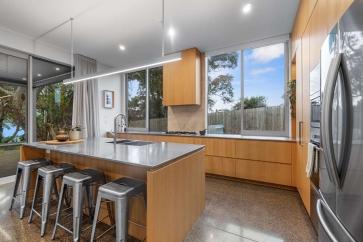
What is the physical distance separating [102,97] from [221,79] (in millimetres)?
3479

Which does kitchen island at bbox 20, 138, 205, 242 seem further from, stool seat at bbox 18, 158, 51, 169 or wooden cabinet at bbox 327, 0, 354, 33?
wooden cabinet at bbox 327, 0, 354, 33

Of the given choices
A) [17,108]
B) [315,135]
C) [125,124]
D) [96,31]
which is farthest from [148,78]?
[315,135]

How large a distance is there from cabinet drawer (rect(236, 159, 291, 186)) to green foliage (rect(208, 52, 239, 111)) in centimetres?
156

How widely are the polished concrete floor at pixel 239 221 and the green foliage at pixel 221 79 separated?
87.3 inches

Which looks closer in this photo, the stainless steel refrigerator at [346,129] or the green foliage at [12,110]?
the stainless steel refrigerator at [346,129]

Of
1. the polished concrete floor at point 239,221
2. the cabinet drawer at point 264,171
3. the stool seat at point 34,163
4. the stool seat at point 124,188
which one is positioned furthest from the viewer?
Answer: the cabinet drawer at point 264,171

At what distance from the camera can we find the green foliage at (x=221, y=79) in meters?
4.03

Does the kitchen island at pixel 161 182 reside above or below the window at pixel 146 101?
below

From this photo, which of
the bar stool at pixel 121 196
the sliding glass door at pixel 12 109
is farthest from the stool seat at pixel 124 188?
the sliding glass door at pixel 12 109

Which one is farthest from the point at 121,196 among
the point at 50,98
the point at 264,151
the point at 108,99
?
the point at 108,99

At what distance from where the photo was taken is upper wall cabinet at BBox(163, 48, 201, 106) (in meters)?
4.00

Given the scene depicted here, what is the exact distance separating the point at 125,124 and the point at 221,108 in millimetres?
3171

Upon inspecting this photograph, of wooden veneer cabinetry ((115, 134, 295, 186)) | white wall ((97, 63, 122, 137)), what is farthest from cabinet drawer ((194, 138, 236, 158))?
white wall ((97, 63, 122, 137))

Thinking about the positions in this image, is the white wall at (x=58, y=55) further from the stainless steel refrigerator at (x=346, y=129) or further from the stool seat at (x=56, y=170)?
the stainless steel refrigerator at (x=346, y=129)
